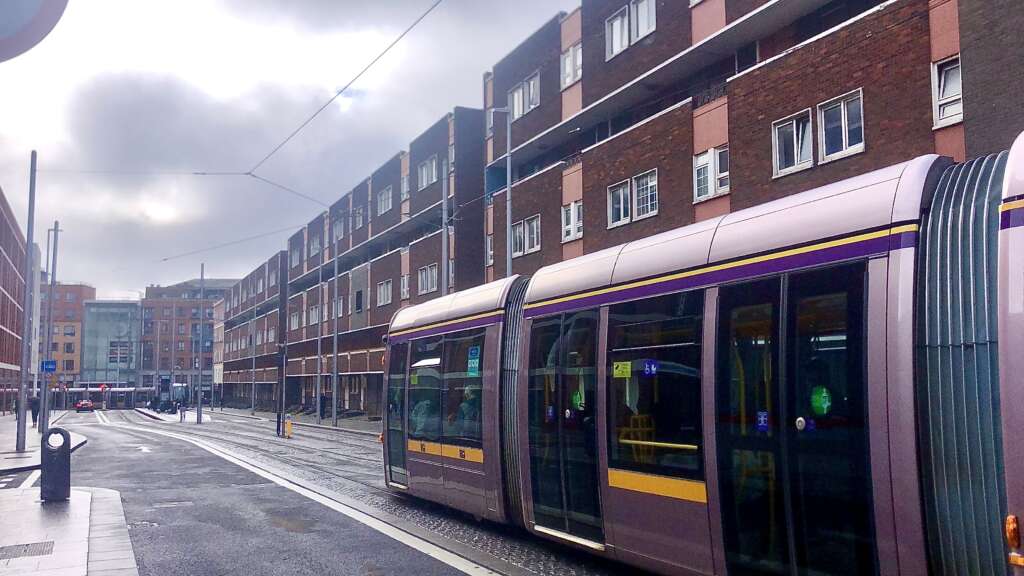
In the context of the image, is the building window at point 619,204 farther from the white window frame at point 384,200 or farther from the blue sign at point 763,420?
the white window frame at point 384,200

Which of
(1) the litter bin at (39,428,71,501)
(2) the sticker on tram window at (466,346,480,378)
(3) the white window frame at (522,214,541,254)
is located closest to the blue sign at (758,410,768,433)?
(2) the sticker on tram window at (466,346,480,378)

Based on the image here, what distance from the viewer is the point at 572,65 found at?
3111 cm

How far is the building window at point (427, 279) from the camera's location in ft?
144

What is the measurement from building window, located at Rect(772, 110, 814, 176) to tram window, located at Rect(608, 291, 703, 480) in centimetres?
1312

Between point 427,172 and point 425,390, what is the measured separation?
34.5 metres

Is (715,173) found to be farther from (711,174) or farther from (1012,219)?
(1012,219)

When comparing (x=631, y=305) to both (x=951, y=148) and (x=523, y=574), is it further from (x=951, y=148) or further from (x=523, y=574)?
(x=951, y=148)

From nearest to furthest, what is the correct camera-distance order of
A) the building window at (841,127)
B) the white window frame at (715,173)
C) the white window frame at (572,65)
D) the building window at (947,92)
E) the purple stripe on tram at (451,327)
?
the purple stripe on tram at (451,327)
the building window at (947,92)
the building window at (841,127)
the white window frame at (715,173)
the white window frame at (572,65)

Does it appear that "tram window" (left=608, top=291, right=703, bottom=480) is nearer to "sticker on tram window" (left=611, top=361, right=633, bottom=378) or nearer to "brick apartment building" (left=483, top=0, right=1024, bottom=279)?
"sticker on tram window" (left=611, top=361, right=633, bottom=378)

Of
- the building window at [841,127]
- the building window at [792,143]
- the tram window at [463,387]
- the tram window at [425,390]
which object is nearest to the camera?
the tram window at [463,387]

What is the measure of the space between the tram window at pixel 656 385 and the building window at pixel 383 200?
45.4 m

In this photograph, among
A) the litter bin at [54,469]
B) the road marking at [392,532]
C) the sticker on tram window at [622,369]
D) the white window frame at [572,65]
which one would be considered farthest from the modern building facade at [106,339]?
the sticker on tram window at [622,369]

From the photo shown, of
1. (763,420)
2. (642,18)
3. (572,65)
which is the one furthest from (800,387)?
(572,65)

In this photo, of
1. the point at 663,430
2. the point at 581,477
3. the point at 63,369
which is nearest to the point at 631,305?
the point at 663,430
